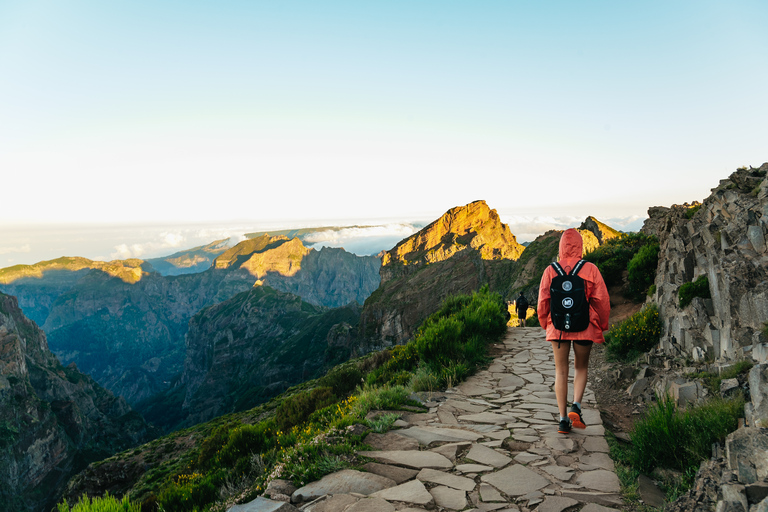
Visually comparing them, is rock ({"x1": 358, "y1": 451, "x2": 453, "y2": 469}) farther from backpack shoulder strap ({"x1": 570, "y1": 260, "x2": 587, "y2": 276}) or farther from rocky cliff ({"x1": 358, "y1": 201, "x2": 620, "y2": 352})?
Answer: rocky cliff ({"x1": 358, "y1": 201, "x2": 620, "y2": 352})

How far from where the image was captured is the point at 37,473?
348 ft

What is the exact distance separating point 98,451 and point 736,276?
162 metres

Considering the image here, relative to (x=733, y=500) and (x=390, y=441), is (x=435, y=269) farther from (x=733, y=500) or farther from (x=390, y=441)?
(x=733, y=500)

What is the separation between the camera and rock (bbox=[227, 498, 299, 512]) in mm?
3249

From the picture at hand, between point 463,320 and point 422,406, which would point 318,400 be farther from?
point 422,406

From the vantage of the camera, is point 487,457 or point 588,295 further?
point 588,295

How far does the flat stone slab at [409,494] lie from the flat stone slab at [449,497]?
0.06 m

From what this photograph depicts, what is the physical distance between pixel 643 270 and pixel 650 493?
10755mm

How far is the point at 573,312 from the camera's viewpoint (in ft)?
16.0

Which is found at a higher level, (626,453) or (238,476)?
(626,453)

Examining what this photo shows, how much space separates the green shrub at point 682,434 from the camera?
3.53m

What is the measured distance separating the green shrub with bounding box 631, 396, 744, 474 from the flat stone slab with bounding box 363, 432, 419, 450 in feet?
7.41

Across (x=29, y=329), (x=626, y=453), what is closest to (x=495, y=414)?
(x=626, y=453)

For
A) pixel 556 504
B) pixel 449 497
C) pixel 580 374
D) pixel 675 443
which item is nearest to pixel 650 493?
pixel 675 443
